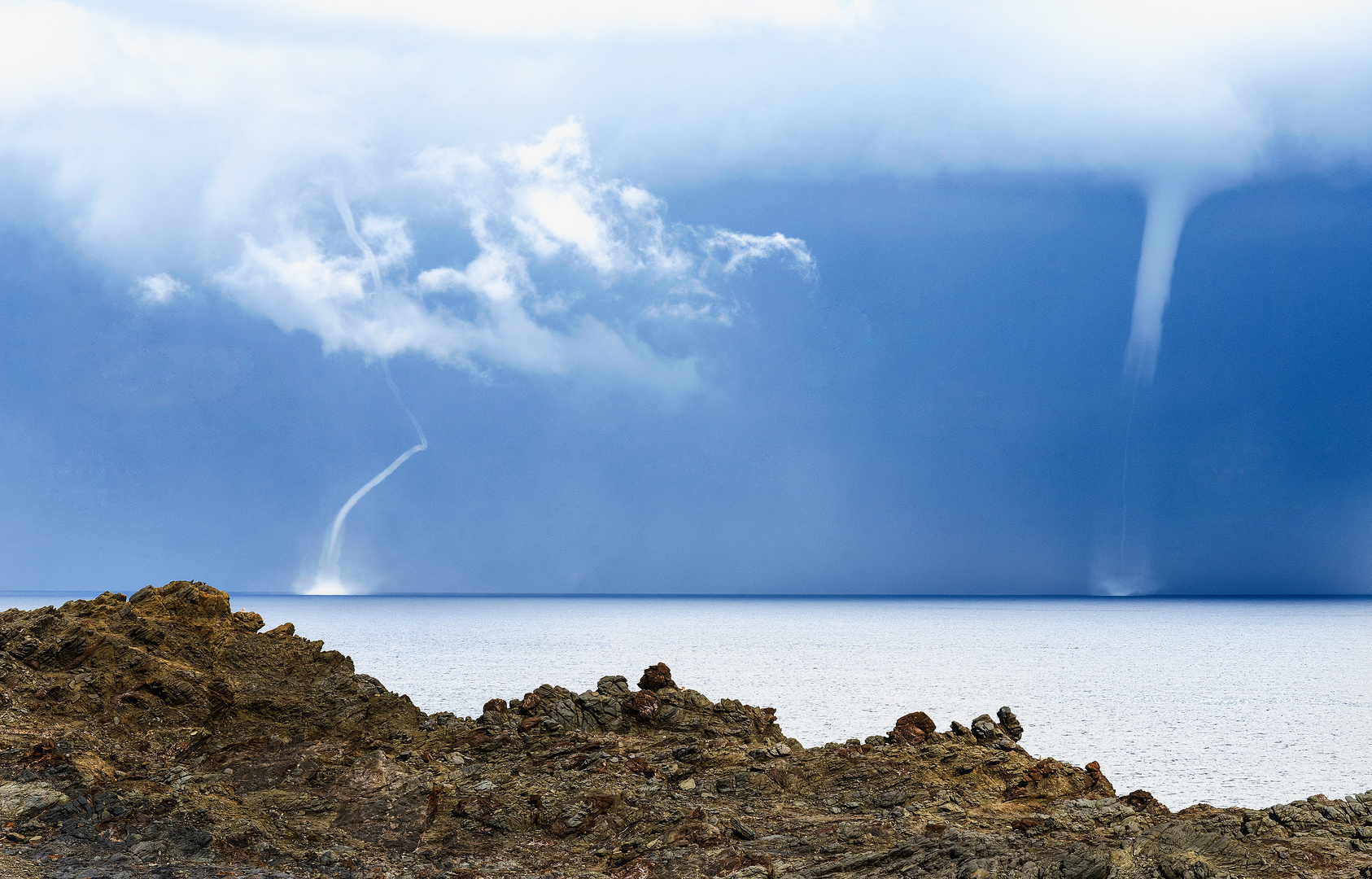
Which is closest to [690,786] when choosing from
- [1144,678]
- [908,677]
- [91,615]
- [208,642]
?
[208,642]

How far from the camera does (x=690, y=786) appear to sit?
23.4 metres

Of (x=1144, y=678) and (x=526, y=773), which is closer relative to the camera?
(x=526, y=773)

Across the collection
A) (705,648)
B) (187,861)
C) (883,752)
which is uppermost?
(883,752)

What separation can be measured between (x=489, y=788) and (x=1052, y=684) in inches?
3339

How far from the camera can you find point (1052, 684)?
317 ft

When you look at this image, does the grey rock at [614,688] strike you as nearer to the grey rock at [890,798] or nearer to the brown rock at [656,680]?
the brown rock at [656,680]

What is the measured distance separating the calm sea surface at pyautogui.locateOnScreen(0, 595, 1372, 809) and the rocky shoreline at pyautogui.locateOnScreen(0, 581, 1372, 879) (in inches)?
896

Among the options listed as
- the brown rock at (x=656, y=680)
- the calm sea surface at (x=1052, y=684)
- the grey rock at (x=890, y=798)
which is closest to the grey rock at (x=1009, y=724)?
the grey rock at (x=890, y=798)

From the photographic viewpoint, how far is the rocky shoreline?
17953 millimetres

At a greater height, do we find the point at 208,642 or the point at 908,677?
the point at 208,642

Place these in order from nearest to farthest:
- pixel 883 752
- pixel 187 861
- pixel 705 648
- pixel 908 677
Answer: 1. pixel 187 861
2. pixel 883 752
3. pixel 908 677
4. pixel 705 648

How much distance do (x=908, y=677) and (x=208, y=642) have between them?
81.4 m

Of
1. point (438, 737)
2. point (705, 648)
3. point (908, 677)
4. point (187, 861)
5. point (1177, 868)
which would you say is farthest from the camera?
point (705, 648)

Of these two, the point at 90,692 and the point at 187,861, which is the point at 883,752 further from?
the point at 90,692
